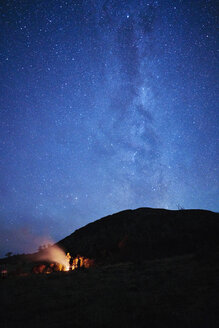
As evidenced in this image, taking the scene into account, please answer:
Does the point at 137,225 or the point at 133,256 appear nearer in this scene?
the point at 133,256

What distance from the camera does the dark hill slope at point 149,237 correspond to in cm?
2969

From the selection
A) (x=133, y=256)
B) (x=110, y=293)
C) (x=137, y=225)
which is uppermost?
(x=137, y=225)

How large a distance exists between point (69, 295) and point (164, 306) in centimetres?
480

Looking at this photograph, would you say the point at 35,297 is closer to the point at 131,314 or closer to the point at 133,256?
the point at 131,314

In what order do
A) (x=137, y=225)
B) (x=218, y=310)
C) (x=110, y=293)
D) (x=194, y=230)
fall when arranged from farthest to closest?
(x=137, y=225)
(x=194, y=230)
(x=110, y=293)
(x=218, y=310)

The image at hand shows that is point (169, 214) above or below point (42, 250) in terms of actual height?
above

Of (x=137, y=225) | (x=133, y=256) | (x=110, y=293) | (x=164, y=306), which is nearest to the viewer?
(x=164, y=306)

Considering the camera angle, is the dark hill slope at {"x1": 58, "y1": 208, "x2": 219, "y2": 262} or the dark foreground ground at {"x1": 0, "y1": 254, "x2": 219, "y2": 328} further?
the dark hill slope at {"x1": 58, "y1": 208, "x2": 219, "y2": 262}

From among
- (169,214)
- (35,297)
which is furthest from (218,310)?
(169,214)

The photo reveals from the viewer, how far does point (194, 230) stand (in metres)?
34.9

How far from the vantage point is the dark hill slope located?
97.4 feet

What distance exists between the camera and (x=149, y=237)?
35.2 metres

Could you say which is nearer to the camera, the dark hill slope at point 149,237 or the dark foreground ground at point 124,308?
the dark foreground ground at point 124,308

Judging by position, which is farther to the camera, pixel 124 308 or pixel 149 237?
pixel 149 237
